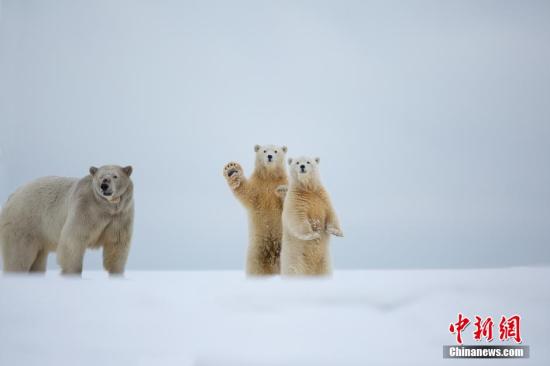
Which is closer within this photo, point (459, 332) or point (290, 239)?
point (459, 332)

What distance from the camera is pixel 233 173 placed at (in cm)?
735

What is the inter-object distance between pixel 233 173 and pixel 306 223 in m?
1.28

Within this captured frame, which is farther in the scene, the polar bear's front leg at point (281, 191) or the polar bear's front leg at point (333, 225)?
the polar bear's front leg at point (281, 191)

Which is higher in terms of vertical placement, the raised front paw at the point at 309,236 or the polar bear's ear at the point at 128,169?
the polar bear's ear at the point at 128,169

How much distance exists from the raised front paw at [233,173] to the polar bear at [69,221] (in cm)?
114

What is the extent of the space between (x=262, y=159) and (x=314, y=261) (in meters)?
1.46

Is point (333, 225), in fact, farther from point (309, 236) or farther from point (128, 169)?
point (128, 169)

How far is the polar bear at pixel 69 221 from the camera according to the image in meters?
6.84

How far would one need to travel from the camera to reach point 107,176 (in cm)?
686

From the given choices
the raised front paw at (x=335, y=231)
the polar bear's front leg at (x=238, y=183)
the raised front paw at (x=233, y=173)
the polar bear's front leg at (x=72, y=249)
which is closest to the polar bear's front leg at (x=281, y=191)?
the polar bear's front leg at (x=238, y=183)

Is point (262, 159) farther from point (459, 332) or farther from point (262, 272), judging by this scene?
point (459, 332)

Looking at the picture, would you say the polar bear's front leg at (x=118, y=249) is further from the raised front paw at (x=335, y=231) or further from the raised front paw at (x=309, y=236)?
the raised front paw at (x=335, y=231)

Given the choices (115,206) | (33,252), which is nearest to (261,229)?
(115,206)

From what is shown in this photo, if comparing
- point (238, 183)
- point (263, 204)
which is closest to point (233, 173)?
point (238, 183)
